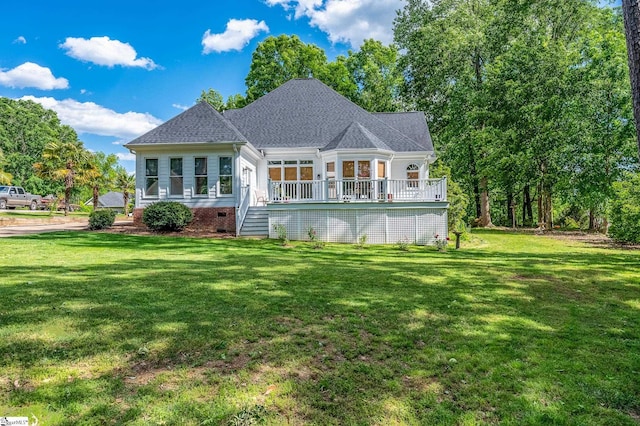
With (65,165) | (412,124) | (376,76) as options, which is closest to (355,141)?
(412,124)

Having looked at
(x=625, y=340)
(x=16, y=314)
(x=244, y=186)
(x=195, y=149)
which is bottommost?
(x=625, y=340)

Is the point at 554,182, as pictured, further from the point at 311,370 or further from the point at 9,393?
the point at 9,393

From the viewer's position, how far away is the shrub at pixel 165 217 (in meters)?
15.3

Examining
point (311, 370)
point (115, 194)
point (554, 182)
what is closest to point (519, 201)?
point (554, 182)

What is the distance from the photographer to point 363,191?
15.7 meters

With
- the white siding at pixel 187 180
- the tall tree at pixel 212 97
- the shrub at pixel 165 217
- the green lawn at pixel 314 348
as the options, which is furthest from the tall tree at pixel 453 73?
the tall tree at pixel 212 97

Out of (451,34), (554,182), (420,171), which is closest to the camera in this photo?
(420,171)

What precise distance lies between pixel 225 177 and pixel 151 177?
11.6 ft

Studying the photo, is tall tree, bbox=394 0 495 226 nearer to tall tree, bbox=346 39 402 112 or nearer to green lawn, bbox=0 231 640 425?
tall tree, bbox=346 39 402 112

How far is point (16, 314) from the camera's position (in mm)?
4328

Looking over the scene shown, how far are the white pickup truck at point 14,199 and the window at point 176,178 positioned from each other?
2239 cm

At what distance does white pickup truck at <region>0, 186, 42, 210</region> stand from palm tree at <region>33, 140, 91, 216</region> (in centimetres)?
378

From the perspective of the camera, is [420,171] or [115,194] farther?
[115,194]

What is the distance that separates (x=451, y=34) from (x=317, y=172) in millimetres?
14896
